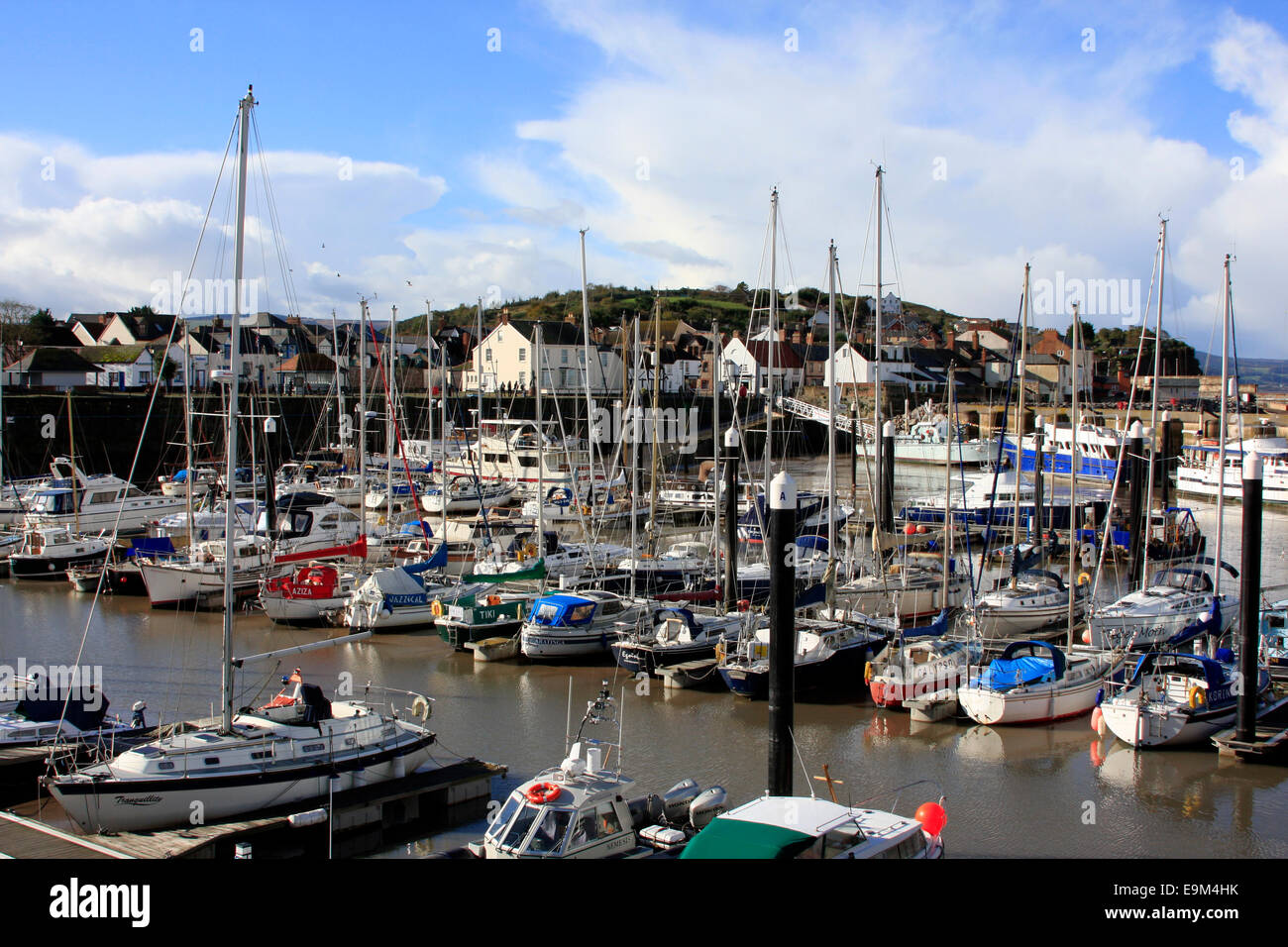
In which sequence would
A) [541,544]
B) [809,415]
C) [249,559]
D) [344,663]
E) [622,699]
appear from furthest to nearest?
[809,415] < [249,559] < [541,544] < [344,663] < [622,699]

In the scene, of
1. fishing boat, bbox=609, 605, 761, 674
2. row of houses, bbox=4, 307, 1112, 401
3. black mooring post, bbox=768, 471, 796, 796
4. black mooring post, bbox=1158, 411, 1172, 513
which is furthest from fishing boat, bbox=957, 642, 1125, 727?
row of houses, bbox=4, 307, 1112, 401

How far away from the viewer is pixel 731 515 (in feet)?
82.7

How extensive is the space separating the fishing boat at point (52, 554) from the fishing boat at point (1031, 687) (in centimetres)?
2778

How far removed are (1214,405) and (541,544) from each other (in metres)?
71.3

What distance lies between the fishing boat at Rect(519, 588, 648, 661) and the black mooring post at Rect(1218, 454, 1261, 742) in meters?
12.6

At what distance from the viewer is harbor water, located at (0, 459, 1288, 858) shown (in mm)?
15406

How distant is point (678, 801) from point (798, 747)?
16.7 ft

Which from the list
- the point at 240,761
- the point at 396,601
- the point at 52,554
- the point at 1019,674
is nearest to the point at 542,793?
the point at 240,761

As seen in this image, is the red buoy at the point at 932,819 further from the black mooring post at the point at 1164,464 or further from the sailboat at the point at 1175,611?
the black mooring post at the point at 1164,464

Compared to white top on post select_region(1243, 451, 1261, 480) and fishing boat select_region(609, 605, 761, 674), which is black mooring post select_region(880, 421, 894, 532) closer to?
fishing boat select_region(609, 605, 761, 674)
